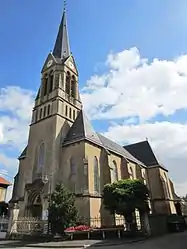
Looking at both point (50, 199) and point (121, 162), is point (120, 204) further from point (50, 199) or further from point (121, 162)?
point (121, 162)

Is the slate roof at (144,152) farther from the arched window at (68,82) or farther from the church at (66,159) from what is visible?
the arched window at (68,82)

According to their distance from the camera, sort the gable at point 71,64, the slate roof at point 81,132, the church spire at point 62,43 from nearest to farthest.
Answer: the slate roof at point 81,132 → the gable at point 71,64 → the church spire at point 62,43

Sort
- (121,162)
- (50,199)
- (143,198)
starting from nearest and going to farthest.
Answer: (50,199) → (143,198) → (121,162)

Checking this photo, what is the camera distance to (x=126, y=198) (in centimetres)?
2022

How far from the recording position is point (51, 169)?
84.7 ft

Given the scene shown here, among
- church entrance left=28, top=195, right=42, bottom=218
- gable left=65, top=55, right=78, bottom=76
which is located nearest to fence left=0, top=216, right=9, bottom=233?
church entrance left=28, top=195, right=42, bottom=218

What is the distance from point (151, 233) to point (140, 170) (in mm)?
16027

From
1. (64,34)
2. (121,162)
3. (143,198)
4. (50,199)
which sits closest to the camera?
(50,199)

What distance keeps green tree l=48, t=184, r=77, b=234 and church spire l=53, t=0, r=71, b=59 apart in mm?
24945

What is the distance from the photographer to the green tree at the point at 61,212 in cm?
1764

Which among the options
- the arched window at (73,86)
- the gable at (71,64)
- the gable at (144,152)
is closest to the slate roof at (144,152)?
the gable at (144,152)

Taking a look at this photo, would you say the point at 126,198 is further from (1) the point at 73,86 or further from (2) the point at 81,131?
(1) the point at 73,86

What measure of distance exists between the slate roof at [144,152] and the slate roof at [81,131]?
15.3 meters

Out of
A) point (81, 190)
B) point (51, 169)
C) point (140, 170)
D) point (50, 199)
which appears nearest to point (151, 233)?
point (81, 190)
